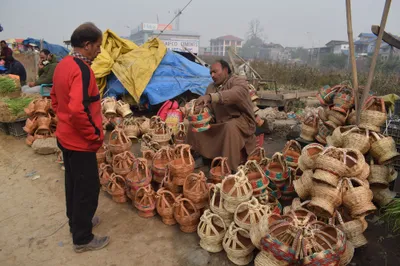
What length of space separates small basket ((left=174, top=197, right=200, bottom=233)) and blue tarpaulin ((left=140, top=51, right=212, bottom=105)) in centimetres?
352

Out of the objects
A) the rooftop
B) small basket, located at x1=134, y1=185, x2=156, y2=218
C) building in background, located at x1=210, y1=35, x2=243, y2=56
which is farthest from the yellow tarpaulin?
the rooftop

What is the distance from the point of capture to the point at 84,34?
203 cm

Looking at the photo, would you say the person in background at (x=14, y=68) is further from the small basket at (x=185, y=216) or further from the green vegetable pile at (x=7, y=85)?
the small basket at (x=185, y=216)

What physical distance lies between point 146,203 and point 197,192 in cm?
60

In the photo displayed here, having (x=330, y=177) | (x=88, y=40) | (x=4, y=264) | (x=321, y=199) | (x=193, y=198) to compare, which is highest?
(x=88, y=40)

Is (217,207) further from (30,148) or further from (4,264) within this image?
(30,148)

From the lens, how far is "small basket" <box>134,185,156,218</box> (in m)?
2.85

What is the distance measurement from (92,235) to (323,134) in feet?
9.29

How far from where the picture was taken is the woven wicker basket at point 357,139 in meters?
2.53

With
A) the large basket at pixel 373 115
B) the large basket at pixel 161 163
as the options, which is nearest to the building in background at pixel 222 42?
the large basket at pixel 161 163

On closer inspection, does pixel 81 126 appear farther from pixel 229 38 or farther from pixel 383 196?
pixel 229 38

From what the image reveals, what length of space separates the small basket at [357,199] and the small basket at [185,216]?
1.27 meters

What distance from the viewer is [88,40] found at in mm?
2057

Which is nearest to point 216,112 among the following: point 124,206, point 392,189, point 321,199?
point 124,206
